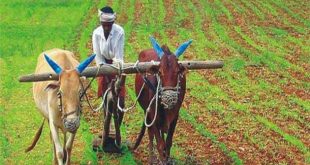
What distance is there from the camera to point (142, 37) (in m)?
19.8

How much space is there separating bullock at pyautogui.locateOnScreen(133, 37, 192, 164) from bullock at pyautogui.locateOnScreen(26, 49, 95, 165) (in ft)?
3.12

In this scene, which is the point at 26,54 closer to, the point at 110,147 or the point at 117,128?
the point at 110,147

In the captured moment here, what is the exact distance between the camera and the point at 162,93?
25.7 ft

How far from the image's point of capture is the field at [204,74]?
10.1 m

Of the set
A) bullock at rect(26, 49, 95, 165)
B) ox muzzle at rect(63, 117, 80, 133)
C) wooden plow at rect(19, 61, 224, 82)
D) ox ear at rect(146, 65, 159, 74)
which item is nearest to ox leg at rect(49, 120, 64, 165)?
bullock at rect(26, 49, 95, 165)

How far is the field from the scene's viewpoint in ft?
33.0

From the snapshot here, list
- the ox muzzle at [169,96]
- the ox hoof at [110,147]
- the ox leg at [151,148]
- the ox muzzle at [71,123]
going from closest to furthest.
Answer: the ox muzzle at [71,123] < the ox muzzle at [169,96] < the ox leg at [151,148] < the ox hoof at [110,147]

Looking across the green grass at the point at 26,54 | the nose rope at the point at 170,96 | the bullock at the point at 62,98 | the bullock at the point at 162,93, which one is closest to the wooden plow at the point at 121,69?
the bullock at the point at 162,93

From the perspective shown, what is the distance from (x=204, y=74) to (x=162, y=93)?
7.22 m

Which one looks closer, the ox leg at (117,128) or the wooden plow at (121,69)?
the wooden plow at (121,69)

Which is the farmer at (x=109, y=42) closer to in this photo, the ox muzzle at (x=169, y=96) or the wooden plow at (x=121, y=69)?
the wooden plow at (x=121, y=69)

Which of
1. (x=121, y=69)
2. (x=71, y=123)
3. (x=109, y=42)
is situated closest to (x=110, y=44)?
(x=109, y=42)

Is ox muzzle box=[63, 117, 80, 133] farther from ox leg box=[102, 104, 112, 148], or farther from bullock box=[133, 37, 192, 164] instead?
ox leg box=[102, 104, 112, 148]

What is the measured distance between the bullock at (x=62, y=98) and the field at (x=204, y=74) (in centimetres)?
124
